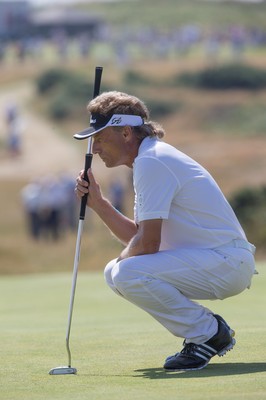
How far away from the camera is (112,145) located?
7156 millimetres

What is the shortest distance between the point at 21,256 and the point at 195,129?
1766 inches

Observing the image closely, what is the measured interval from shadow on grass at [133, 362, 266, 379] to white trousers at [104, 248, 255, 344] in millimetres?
204

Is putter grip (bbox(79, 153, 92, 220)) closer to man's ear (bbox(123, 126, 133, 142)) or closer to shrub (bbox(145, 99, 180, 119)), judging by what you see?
man's ear (bbox(123, 126, 133, 142))

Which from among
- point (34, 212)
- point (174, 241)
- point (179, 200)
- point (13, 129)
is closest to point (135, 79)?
point (13, 129)

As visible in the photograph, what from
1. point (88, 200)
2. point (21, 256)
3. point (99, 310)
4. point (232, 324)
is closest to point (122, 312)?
point (99, 310)

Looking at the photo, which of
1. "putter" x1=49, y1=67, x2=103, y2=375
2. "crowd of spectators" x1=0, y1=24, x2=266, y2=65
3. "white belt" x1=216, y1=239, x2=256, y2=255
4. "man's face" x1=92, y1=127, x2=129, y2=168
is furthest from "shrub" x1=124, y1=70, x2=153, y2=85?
"white belt" x1=216, y1=239, x2=256, y2=255

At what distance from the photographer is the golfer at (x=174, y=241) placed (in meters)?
6.86

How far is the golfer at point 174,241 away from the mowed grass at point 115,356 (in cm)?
28

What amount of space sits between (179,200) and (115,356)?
122cm

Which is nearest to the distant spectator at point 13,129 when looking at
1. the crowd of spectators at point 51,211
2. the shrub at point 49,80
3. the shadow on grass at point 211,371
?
the shrub at point 49,80

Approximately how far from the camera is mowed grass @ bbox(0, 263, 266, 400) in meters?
6.15

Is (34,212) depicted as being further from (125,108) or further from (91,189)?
(125,108)

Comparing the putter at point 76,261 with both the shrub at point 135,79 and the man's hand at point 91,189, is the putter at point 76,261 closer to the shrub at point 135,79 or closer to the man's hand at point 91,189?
the man's hand at point 91,189

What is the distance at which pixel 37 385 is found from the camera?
649cm
